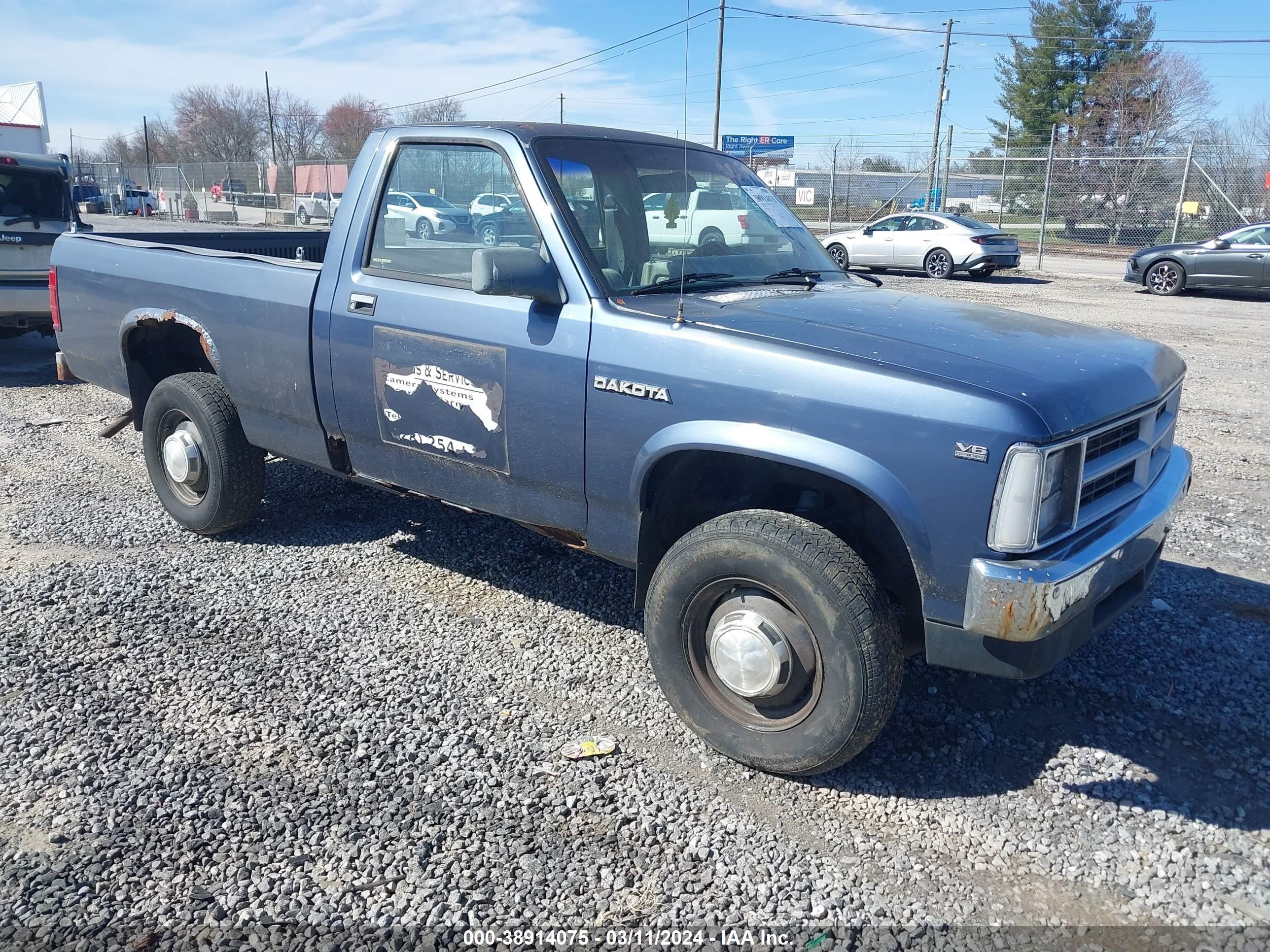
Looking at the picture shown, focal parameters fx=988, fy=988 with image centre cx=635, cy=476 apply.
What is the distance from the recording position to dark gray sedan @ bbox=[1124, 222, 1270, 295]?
54.5ft

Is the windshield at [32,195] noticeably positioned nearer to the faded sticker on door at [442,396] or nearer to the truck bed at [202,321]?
the truck bed at [202,321]

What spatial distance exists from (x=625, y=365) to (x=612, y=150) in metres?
1.22

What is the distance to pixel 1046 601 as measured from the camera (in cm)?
268

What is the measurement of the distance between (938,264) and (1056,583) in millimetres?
19721

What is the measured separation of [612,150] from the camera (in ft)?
13.3

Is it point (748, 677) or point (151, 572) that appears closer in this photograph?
point (748, 677)

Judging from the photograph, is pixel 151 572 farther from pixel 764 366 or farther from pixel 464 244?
pixel 764 366

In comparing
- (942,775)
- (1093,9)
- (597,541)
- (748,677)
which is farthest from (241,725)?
(1093,9)

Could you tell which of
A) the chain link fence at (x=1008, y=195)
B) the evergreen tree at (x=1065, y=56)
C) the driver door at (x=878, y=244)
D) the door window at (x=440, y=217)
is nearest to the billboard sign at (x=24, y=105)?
the chain link fence at (x=1008, y=195)

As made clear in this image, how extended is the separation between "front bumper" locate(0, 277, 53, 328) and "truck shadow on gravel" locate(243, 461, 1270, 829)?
581cm

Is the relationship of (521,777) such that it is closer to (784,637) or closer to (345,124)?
(784,637)

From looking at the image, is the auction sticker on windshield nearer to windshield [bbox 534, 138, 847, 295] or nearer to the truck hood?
windshield [bbox 534, 138, 847, 295]

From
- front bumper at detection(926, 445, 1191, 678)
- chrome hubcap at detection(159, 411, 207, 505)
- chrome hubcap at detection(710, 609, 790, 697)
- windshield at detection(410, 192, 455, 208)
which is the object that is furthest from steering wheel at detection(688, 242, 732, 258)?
chrome hubcap at detection(159, 411, 207, 505)

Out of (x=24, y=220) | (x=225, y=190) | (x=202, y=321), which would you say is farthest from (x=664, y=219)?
(x=225, y=190)
